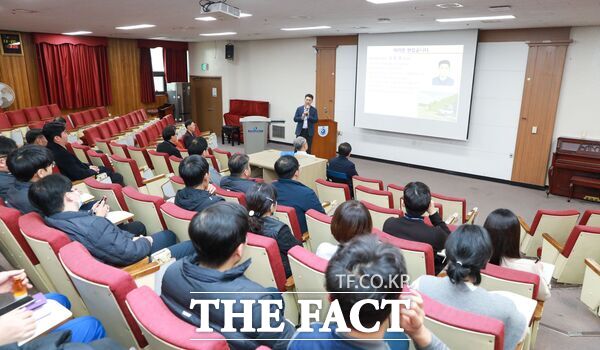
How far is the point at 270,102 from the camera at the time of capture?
10.9m

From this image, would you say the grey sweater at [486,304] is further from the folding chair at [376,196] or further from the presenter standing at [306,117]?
the presenter standing at [306,117]

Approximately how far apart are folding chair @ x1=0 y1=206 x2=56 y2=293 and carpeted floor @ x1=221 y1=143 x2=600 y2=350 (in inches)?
128

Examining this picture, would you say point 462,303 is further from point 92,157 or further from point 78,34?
point 78,34

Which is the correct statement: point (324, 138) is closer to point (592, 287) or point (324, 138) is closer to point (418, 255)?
point (592, 287)

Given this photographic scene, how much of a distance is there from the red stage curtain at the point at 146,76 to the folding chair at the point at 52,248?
404 inches

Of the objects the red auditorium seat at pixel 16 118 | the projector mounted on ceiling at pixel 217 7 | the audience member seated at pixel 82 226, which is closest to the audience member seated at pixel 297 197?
the audience member seated at pixel 82 226

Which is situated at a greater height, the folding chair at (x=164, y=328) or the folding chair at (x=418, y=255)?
the folding chair at (x=164, y=328)

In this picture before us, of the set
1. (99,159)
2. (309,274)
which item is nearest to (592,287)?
(309,274)

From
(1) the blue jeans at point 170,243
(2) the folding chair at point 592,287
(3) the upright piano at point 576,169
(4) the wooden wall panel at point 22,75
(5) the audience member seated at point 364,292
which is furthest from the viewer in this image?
(4) the wooden wall panel at point 22,75

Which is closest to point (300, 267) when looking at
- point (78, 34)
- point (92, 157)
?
point (92, 157)

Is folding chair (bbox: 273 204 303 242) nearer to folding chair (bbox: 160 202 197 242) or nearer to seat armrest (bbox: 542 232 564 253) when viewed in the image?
folding chair (bbox: 160 202 197 242)

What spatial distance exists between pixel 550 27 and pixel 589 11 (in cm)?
182

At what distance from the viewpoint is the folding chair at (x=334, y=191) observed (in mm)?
4117

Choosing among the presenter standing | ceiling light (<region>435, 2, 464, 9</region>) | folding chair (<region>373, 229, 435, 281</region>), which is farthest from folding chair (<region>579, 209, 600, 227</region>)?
the presenter standing
